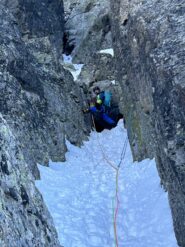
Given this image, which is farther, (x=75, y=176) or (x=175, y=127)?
(x=75, y=176)

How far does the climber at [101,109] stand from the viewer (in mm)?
24923

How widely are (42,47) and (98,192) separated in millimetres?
9413

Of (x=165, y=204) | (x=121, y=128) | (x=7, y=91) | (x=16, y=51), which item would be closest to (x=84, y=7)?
(x=121, y=128)

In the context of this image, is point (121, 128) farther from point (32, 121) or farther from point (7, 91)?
point (7, 91)

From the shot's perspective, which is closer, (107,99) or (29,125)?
(29,125)

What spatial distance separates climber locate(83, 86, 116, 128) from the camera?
81.8 ft

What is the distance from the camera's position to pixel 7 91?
14211 mm

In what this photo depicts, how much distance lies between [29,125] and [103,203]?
3.70 m

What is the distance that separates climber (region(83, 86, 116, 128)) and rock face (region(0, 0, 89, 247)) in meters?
0.82

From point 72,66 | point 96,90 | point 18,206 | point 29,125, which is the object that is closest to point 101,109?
point 96,90

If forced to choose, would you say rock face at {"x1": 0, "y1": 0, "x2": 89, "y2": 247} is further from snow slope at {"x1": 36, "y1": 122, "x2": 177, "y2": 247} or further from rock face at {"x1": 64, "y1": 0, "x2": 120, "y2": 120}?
rock face at {"x1": 64, "y1": 0, "x2": 120, "y2": 120}

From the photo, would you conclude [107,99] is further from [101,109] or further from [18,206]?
[18,206]

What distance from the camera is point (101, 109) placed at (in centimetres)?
2573

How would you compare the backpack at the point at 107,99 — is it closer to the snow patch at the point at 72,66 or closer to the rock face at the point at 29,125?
the rock face at the point at 29,125
